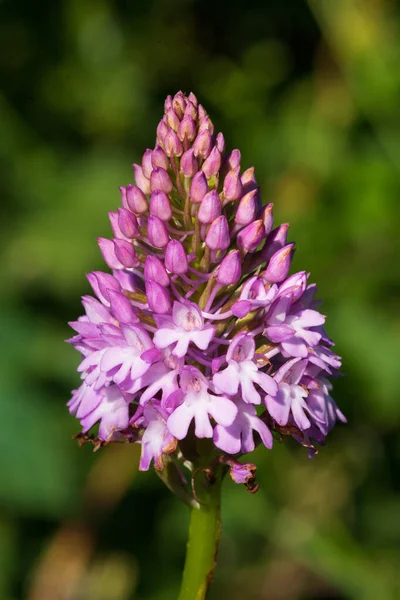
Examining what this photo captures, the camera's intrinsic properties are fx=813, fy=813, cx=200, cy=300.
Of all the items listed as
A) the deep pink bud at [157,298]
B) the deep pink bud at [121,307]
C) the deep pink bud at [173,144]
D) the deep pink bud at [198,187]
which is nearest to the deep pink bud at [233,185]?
the deep pink bud at [198,187]

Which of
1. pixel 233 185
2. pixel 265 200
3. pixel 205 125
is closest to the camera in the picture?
pixel 233 185

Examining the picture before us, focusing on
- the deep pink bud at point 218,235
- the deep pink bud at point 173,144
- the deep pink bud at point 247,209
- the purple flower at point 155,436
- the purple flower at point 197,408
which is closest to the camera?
the purple flower at point 197,408

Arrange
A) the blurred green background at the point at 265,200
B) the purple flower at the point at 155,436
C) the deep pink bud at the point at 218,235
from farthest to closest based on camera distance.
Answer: the blurred green background at the point at 265,200 → the deep pink bud at the point at 218,235 → the purple flower at the point at 155,436

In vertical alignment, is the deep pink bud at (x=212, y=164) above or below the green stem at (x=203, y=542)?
above

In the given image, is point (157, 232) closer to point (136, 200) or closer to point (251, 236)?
point (136, 200)

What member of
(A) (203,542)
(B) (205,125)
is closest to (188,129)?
(B) (205,125)

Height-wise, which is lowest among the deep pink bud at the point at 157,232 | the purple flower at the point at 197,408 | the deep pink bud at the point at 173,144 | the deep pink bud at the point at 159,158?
the purple flower at the point at 197,408

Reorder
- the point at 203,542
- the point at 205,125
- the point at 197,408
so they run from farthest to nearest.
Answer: the point at 205,125, the point at 203,542, the point at 197,408

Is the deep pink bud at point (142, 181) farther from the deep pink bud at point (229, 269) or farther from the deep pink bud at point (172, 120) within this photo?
the deep pink bud at point (229, 269)

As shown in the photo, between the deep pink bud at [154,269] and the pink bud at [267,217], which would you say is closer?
the deep pink bud at [154,269]
